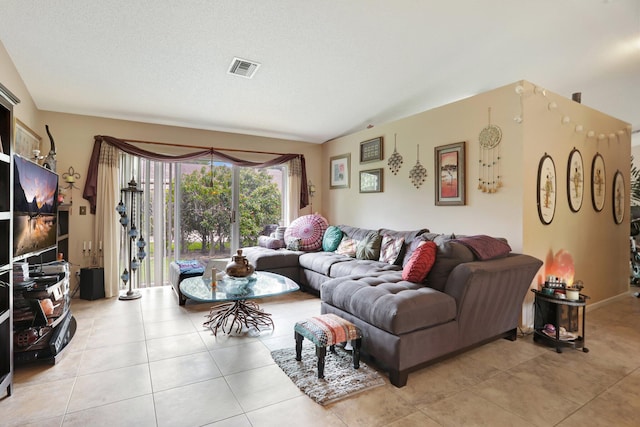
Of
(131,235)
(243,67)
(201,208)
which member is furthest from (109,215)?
(243,67)

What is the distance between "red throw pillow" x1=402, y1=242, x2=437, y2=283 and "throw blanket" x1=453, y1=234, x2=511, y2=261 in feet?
1.00

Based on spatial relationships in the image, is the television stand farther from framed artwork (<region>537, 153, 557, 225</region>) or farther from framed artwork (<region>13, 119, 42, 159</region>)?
framed artwork (<region>537, 153, 557, 225</region>)

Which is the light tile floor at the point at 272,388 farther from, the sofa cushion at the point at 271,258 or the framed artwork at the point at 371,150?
the framed artwork at the point at 371,150

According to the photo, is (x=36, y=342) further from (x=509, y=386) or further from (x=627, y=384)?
(x=627, y=384)

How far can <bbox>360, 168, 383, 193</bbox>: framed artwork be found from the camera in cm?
484

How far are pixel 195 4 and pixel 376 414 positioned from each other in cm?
295

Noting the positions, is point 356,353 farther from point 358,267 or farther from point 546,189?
point 546,189

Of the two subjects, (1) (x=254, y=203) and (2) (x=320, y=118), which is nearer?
(2) (x=320, y=118)

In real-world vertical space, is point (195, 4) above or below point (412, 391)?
above

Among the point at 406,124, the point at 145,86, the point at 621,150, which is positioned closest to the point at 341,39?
the point at 406,124

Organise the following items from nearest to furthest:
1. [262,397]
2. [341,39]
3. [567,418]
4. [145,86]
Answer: [567,418], [262,397], [341,39], [145,86]

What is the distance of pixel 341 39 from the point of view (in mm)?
2807

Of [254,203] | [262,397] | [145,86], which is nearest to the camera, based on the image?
[262,397]

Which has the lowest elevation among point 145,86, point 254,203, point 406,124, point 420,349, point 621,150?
point 420,349
